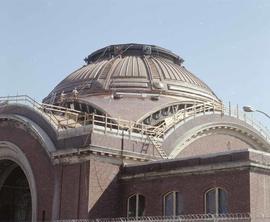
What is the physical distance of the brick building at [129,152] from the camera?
30.6 metres

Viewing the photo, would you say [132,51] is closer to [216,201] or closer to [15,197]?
[15,197]

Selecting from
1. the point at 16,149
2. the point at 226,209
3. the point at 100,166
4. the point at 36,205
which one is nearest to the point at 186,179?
the point at 226,209

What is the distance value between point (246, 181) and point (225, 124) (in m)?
14.4

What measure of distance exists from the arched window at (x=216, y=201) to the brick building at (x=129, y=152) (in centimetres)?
6

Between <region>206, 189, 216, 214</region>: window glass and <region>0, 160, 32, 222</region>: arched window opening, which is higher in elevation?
<region>0, 160, 32, 222</region>: arched window opening

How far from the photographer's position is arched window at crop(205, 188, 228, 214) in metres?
30.2

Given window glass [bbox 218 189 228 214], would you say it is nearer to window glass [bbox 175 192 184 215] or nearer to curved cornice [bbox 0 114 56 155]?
window glass [bbox 175 192 184 215]

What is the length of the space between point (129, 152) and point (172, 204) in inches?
185

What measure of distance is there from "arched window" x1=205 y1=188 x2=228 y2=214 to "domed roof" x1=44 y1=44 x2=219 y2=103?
1844cm

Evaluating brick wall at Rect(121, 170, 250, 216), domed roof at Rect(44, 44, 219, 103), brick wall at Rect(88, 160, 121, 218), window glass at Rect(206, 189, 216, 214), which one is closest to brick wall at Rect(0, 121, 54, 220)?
brick wall at Rect(88, 160, 121, 218)

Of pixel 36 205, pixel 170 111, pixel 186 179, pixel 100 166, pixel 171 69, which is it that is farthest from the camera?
pixel 171 69

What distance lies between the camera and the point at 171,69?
170 ft

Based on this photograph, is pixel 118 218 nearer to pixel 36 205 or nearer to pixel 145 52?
pixel 36 205

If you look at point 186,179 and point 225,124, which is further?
point 225,124
